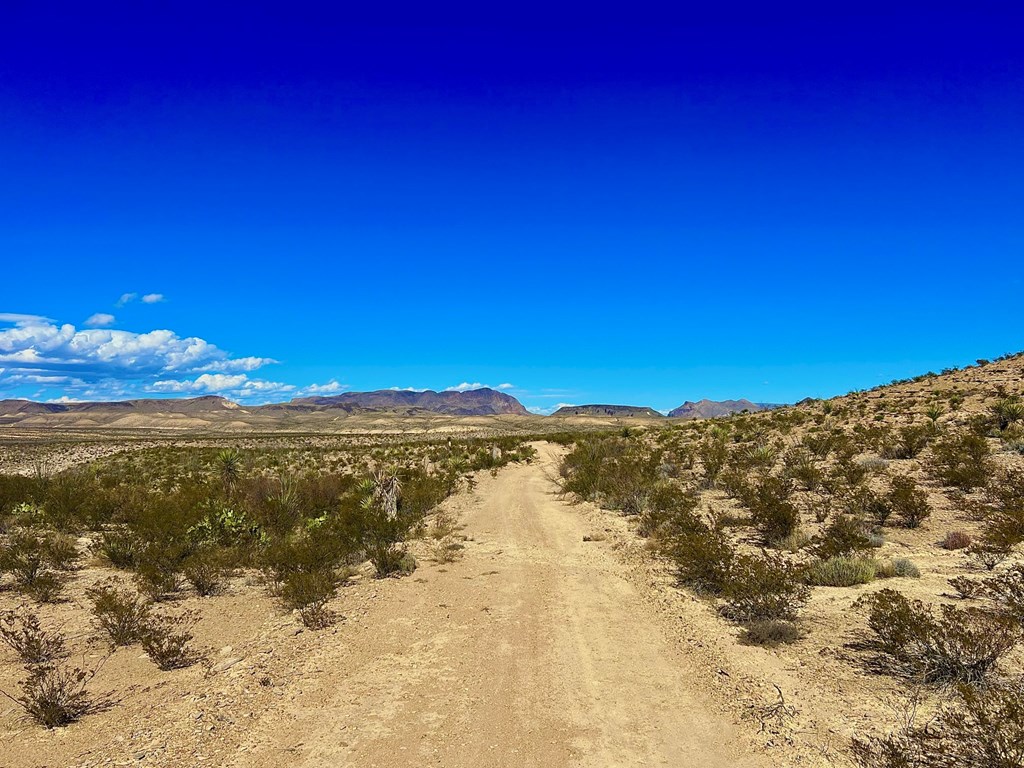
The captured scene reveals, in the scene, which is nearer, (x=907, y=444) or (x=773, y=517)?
(x=773, y=517)

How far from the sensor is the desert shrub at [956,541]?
11.5 metres

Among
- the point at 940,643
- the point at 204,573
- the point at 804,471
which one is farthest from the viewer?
the point at 804,471

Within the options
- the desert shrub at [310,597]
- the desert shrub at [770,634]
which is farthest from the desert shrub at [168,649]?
the desert shrub at [770,634]

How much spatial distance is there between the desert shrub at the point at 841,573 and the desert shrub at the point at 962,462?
7.44 m

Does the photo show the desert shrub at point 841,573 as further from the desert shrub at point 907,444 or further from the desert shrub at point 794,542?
the desert shrub at point 907,444

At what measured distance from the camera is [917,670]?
6441 mm

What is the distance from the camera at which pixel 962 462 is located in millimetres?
16719

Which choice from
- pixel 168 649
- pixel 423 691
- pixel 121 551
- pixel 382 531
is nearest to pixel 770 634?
pixel 423 691

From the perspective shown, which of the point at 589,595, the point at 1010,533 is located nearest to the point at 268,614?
the point at 589,595

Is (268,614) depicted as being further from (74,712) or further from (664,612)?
(664,612)

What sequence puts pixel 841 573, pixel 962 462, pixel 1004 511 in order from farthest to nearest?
1. pixel 962 462
2. pixel 1004 511
3. pixel 841 573

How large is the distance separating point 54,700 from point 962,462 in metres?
21.5

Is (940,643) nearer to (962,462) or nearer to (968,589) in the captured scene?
(968,589)

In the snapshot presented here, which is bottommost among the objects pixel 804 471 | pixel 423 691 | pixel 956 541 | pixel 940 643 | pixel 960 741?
pixel 423 691
